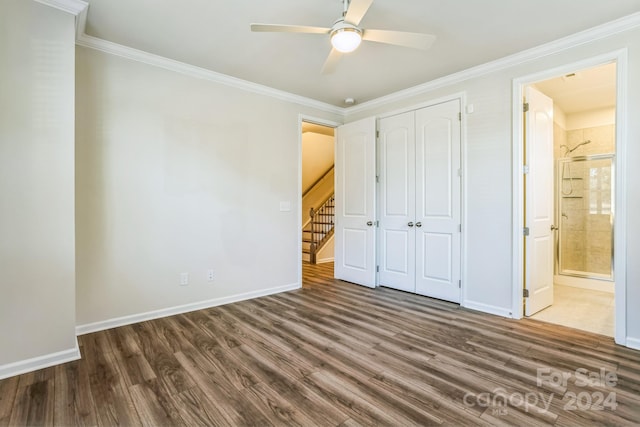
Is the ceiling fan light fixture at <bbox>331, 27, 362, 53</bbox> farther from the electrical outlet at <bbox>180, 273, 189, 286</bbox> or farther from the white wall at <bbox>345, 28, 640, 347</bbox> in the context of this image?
the electrical outlet at <bbox>180, 273, 189, 286</bbox>

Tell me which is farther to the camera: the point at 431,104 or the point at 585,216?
the point at 585,216

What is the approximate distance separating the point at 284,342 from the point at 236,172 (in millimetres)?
2060

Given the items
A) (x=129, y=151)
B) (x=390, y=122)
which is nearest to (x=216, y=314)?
(x=129, y=151)

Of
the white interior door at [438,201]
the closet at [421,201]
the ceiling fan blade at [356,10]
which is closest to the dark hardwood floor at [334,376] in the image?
the white interior door at [438,201]

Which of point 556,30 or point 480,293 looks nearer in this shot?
point 556,30

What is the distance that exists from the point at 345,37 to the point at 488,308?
301 centimetres

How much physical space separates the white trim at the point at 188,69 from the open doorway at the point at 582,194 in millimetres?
3013

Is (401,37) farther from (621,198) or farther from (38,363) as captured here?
(38,363)

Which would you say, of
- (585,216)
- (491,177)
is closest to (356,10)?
(491,177)

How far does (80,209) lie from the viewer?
273 cm

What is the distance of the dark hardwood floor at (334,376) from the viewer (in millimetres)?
1685

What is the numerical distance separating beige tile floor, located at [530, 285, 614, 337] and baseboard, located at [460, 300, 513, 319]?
27 cm

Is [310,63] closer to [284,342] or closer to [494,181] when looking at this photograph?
[494,181]

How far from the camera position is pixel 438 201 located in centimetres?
374
